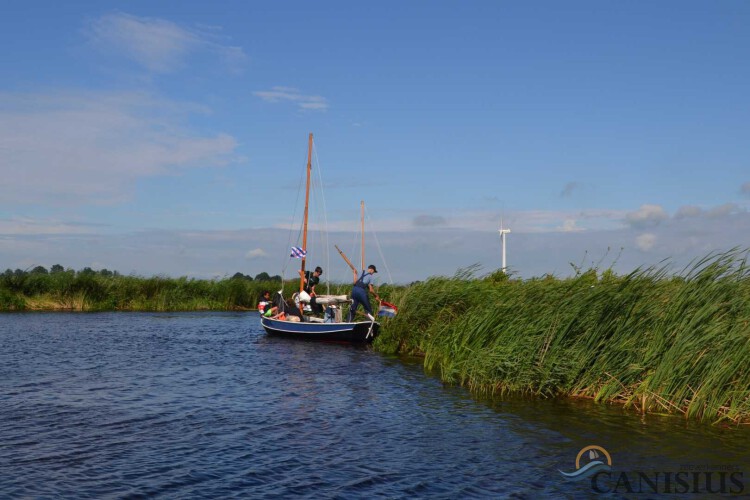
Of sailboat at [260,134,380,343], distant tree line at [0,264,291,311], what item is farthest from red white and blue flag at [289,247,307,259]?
distant tree line at [0,264,291,311]

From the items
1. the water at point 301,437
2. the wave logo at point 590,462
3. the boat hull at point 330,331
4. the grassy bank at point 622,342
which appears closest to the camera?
the water at point 301,437

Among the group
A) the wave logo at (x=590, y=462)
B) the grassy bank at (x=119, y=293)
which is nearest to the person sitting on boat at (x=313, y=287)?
the wave logo at (x=590, y=462)

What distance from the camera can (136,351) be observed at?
28156 mm

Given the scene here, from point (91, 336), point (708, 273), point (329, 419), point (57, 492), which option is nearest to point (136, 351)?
point (91, 336)

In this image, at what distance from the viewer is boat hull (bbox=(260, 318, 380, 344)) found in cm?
3030

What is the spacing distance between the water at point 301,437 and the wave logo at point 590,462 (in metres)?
0.20

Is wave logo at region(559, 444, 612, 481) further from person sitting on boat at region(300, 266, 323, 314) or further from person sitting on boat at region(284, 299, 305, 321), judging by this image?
person sitting on boat at region(284, 299, 305, 321)

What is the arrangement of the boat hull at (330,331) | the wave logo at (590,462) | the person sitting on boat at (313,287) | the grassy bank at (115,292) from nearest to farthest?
the wave logo at (590,462) → the boat hull at (330,331) → the person sitting on boat at (313,287) → the grassy bank at (115,292)

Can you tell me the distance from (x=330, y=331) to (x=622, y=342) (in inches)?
663

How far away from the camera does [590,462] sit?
39.8 ft

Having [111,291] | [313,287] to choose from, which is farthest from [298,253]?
[111,291]

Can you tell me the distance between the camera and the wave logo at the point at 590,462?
11.4 metres

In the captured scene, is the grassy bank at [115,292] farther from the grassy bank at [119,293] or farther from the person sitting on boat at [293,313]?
the person sitting on boat at [293,313]

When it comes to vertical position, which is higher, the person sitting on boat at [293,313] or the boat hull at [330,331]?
the person sitting on boat at [293,313]
